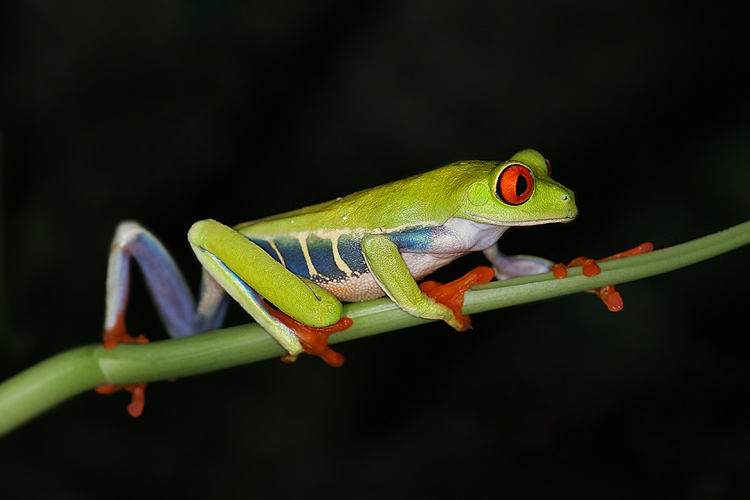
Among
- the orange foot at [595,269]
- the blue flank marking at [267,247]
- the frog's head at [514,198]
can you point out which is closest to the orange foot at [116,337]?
the blue flank marking at [267,247]

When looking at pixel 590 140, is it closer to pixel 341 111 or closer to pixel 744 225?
pixel 341 111

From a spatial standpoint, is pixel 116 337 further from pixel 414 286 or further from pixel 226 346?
pixel 414 286

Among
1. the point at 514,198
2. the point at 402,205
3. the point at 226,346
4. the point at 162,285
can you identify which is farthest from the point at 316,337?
the point at 162,285

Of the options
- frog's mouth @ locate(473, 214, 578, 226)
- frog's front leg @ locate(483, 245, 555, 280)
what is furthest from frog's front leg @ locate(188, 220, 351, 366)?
frog's front leg @ locate(483, 245, 555, 280)

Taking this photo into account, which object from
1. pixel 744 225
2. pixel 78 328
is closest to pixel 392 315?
pixel 744 225

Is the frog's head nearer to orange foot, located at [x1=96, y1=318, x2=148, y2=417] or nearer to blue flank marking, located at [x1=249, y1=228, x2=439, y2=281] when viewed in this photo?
blue flank marking, located at [x1=249, y1=228, x2=439, y2=281]

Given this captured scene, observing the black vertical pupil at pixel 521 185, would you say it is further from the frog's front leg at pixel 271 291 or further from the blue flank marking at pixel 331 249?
the frog's front leg at pixel 271 291
